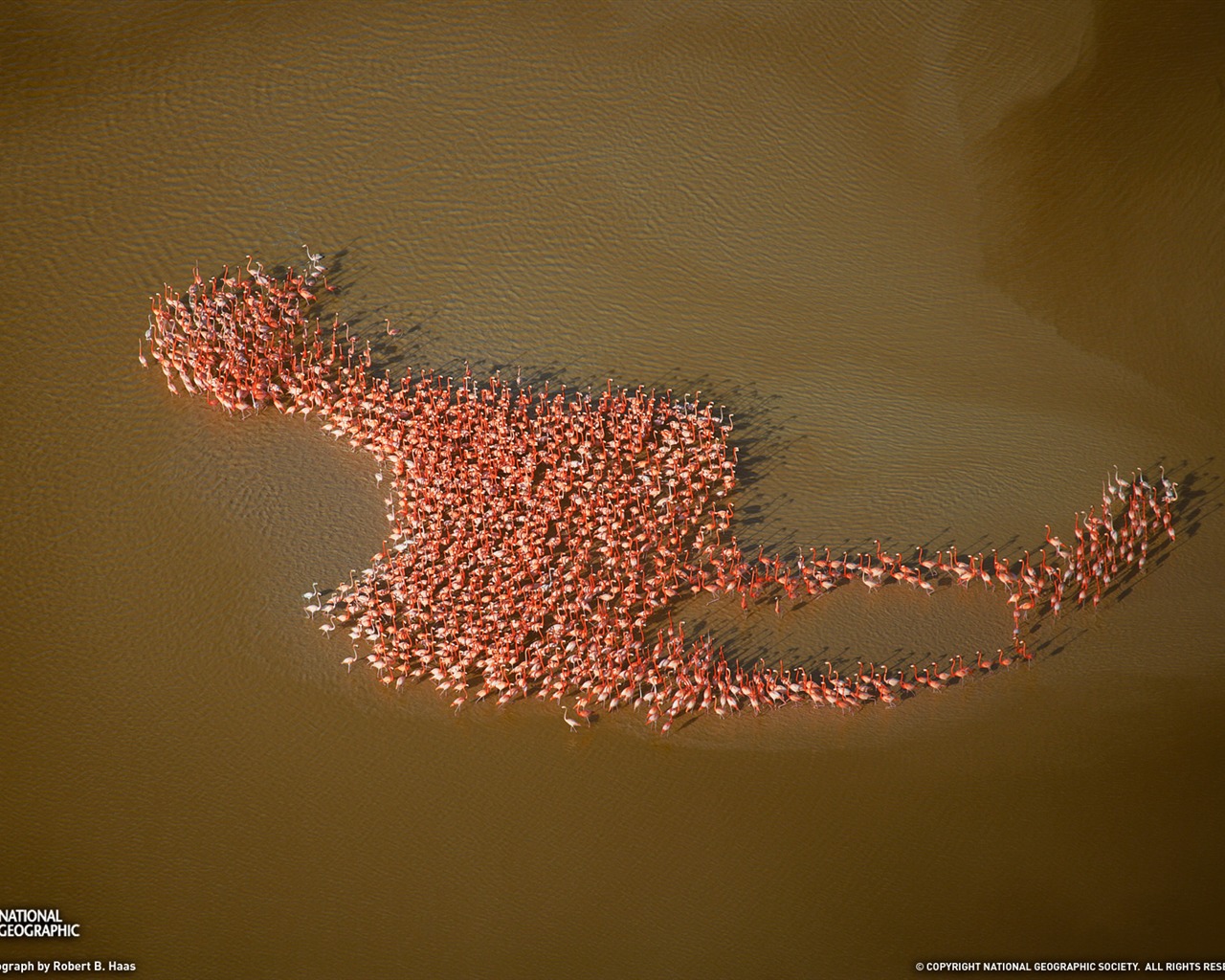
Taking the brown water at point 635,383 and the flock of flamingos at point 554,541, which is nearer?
the brown water at point 635,383

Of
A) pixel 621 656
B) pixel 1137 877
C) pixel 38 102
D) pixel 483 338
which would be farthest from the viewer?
pixel 38 102

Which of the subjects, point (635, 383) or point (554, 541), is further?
point (635, 383)

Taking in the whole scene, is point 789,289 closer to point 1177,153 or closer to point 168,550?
point 1177,153

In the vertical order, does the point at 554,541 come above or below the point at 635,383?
below

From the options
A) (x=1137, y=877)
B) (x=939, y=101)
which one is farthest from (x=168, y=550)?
(x=939, y=101)
